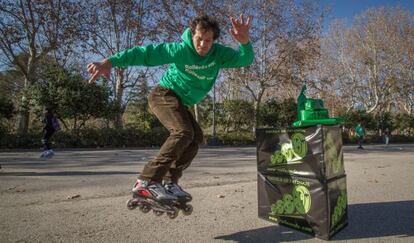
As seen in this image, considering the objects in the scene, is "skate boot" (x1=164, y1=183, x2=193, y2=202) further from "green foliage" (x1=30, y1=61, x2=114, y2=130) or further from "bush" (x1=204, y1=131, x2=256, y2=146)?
"bush" (x1=204, y1=131, x2=256, y2=146)

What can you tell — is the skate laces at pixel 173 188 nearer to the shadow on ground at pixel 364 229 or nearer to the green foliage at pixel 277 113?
the shadow on ground at pixel 364 229

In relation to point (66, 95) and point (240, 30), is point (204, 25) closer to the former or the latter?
point (240, 30)

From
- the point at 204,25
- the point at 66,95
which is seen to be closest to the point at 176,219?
the point at 204,25

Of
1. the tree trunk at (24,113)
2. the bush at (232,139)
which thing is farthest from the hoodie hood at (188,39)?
the bush at (232,139)

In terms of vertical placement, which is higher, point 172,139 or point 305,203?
point 172,139

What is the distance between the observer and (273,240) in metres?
3.11

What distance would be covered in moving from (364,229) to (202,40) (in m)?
2.48

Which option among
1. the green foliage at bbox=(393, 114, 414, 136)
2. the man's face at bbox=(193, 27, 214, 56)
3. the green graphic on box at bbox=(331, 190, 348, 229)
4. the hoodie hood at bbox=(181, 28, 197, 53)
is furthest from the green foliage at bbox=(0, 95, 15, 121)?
the green foliage at bbox=(393, 114, 414, 136)

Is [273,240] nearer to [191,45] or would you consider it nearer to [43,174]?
[191,45]

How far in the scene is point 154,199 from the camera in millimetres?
3195

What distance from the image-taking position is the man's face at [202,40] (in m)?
3.44

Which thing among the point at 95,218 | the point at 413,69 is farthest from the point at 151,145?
the point at 413,69

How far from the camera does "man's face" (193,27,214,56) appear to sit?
11.3 ft

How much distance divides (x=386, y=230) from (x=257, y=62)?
81.8 ft
